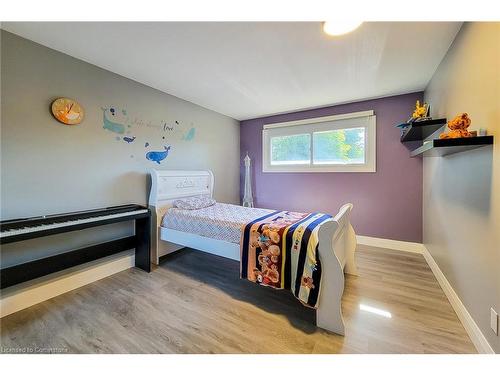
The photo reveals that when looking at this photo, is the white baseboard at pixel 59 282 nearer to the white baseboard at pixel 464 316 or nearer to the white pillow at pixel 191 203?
the white pillow at pixel 191 203

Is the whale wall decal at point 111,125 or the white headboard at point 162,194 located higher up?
the whale wall decal at point 111,125

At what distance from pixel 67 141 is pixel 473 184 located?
3413mm

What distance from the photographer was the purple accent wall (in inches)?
117

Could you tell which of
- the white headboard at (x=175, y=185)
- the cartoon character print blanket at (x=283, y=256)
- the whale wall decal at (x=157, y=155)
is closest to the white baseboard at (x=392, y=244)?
the cartoon character print blanket at (x=283, y=256)

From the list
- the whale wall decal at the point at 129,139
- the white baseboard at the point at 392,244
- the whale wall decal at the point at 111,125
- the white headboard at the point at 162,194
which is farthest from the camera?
the white baseboard at the point at 392,244

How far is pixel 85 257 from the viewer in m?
2.08

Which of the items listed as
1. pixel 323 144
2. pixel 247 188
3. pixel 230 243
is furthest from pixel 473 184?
pixel 247 188

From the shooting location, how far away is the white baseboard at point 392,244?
295cm

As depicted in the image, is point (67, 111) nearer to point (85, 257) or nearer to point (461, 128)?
point (85, 257)

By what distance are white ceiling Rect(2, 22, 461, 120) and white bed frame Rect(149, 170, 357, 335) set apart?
4.09 feet

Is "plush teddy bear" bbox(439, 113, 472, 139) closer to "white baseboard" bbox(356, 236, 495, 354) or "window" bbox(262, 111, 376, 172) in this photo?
"white baseboard" bbox(356, 236, 495, 354)

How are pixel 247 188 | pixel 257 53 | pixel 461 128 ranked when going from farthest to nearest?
pixel 247 188, pixel 257 53, pixel 461 128

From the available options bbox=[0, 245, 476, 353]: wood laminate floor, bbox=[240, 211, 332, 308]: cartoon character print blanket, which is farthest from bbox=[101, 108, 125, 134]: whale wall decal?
bbox=[240, 211, 332, 308]: cartoon character print blanket

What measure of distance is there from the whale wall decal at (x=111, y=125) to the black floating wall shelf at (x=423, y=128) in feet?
10.7
